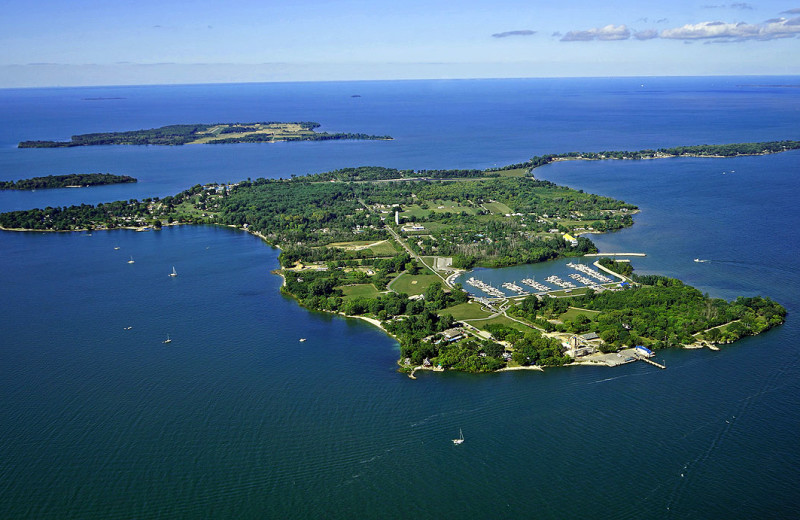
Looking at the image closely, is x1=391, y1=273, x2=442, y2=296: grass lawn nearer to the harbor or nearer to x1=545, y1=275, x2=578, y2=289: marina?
the harbor

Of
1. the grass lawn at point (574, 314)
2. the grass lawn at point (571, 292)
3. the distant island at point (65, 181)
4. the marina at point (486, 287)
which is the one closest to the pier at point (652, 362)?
the grass lawn at point (574, 314)

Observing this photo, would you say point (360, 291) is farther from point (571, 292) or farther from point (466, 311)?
point (571, 292)

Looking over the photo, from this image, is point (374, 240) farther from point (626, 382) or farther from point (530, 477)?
point (530, 477)

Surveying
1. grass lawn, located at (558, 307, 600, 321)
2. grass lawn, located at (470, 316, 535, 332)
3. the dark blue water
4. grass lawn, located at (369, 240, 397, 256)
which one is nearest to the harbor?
the dark blue water

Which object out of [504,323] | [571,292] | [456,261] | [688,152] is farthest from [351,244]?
[688,152]

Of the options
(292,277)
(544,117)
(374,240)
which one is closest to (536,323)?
(292,277)

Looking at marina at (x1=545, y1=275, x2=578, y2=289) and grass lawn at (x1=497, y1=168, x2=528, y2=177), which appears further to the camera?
grass lawn at (x1=497, y1=168, x2=528, y2=177)
